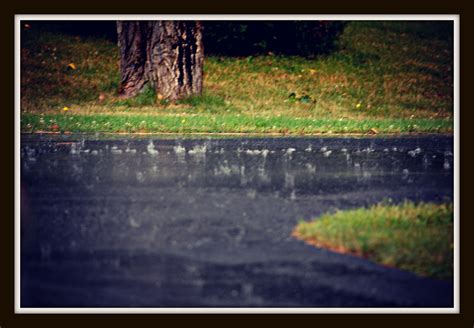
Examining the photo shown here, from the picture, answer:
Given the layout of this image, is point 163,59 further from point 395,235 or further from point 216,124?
point 395,235

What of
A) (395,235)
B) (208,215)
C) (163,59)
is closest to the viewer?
(395,235)

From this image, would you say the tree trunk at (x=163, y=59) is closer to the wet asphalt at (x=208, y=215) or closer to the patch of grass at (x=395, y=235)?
the wet asphalt at (x=208, y=215)

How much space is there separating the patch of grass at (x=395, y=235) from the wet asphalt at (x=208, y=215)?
19 cm

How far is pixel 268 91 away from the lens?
18.2 meters

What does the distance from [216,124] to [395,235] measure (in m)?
7.72

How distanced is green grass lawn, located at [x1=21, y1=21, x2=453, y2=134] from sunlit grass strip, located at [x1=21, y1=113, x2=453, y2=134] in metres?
0.02

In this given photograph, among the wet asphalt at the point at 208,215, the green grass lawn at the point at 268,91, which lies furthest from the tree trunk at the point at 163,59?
the wet asphalt at the point at 208,215

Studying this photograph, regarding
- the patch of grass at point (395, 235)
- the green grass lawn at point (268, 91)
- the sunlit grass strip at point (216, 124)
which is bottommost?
the patch of grass at point (395, 235)

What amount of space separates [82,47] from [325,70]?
6360 mm

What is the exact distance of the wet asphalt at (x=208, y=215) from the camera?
5.99m

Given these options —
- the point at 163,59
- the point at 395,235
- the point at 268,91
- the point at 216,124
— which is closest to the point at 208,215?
the point at 395,235

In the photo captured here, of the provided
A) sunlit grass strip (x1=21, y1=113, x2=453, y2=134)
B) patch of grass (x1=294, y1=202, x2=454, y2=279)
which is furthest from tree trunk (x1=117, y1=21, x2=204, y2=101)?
patch of grass (x1=294, y1=202, x2=454, y2=279)

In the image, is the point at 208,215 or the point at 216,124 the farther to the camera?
the point at 216,124

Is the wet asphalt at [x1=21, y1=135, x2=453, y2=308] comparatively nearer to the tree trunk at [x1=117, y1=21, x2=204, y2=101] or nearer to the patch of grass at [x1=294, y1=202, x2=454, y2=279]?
the patch of grass at [x1=294, y1=202, x2=454, y2=279]
